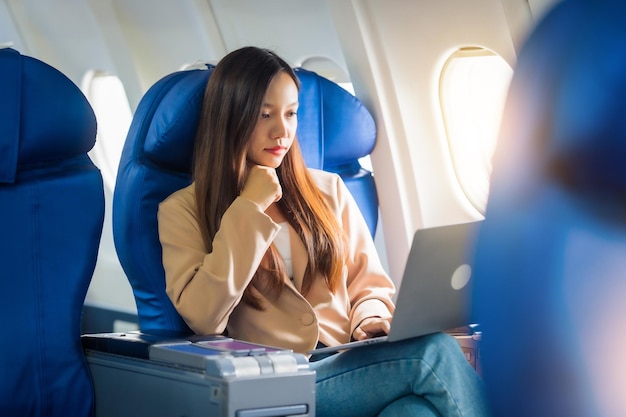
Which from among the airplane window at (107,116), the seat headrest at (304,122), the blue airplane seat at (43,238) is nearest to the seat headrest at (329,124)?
the seat headrest at (304,122)

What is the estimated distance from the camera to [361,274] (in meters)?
2.73

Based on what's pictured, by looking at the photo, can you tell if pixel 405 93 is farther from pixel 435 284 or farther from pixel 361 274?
pixel 435 284

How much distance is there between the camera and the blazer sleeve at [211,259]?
93.2 inches

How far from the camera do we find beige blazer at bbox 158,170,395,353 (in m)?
2.38

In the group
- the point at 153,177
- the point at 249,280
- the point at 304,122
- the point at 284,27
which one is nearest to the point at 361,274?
the point at 249,280

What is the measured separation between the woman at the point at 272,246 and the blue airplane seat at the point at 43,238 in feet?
0.81

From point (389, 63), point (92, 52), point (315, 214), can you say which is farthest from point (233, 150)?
point (92, 52)

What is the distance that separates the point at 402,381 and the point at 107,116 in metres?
3.85

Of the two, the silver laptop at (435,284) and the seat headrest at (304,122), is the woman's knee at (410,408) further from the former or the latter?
the seat headrest at (304,122)

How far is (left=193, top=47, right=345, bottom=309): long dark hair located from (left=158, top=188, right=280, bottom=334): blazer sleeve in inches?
3.3

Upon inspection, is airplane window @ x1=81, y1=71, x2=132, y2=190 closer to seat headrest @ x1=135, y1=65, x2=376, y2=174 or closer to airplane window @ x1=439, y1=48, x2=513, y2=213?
airplane window @ x1=439, y1=48, x2=513, y2=213

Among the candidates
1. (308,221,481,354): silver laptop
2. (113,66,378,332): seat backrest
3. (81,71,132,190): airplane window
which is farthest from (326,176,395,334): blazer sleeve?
(81,71,132,190): airplane window

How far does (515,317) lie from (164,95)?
192cm

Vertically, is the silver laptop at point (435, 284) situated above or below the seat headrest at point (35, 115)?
below
